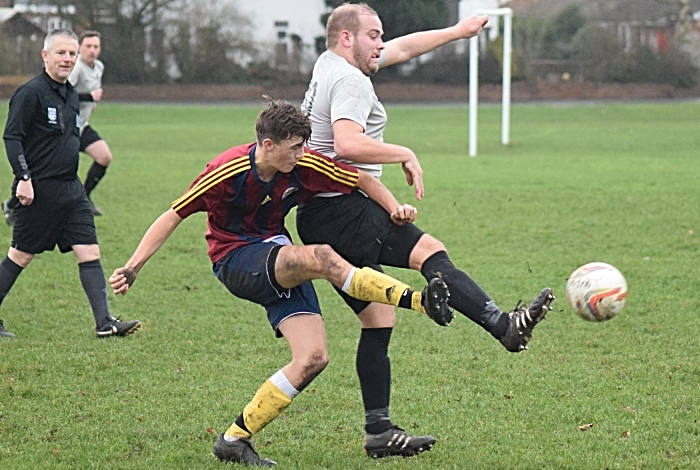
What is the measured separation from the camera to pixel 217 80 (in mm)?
45688

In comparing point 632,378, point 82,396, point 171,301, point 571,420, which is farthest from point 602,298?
point 171,301

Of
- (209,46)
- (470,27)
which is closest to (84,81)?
(470,27)

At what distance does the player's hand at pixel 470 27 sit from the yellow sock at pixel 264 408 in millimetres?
2178

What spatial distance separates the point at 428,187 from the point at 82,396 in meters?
10.2

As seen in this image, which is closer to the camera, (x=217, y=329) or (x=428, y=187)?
(x=217, y=329)

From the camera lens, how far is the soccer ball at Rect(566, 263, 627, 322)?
4.74 meters

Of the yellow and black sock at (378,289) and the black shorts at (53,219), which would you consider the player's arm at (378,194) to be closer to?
the yellow and black sock at (378,289)

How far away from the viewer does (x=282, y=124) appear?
4.35 meters

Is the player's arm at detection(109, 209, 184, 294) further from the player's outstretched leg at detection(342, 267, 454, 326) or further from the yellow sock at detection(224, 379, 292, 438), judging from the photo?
the player's outstretched leg at detection(342, 267, 454, 326)

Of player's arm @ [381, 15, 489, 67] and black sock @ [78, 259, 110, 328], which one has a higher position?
player's arm @ [381, 15, 489, 67]

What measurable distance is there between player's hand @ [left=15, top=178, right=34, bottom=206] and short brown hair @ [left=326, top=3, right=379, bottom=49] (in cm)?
313

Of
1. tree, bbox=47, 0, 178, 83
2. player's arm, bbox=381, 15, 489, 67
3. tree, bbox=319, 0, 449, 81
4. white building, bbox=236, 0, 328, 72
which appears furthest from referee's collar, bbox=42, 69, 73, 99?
white building, bbox=236, 0, 328, 72

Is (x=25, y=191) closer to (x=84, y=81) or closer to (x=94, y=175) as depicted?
(x=84, y=81)

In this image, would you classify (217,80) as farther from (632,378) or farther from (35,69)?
(632,378)
